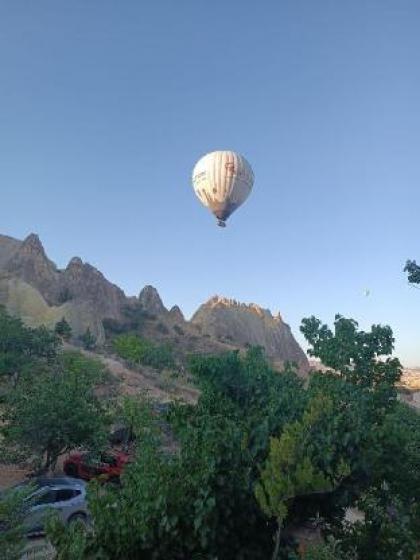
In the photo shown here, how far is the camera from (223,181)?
1695 inches

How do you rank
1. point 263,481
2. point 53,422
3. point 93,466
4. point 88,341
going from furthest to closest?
point 88,341 < point 93,466 < point 53,422 < point 263,481

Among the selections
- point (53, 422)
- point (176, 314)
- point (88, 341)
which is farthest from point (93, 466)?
point (176, 314)

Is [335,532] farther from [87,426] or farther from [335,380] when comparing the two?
[87,426]

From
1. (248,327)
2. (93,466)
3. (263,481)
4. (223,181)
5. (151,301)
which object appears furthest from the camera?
(248,327)

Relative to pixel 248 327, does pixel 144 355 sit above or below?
below

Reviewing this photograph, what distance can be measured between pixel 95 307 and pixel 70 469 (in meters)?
80.9

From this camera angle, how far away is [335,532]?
A: 9500 millimetres

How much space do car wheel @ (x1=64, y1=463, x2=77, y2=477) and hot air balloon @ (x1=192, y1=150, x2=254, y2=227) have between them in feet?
92.2

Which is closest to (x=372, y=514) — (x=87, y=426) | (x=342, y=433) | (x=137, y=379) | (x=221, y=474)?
(x=342, y=433)

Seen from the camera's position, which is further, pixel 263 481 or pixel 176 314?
pixel 176 314

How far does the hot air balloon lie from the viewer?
42.9 metres

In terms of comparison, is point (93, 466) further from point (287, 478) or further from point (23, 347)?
point (23, 347)

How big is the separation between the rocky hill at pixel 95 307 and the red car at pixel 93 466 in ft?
185

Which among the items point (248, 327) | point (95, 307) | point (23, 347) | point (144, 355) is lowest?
point (23, 347)
